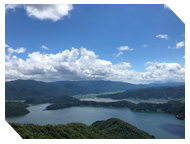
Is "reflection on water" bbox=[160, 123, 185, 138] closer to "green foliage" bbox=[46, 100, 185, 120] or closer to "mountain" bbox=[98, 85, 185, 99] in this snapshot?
"green foliage" bbox=[46, 100, 185, 120]

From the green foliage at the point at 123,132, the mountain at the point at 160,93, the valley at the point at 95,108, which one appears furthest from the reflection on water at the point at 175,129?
the mountain at the point at 160,93

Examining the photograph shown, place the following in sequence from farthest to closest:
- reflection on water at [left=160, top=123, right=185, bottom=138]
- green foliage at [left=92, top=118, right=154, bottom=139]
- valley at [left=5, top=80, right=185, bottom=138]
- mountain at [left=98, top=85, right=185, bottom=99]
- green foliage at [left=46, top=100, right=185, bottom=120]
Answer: mountain at [left=98, top=85, right=185, bottom=99] < green foliage at [left=46, top=100, right=185, bottom=120] < valley at [left=5, top=80, right=185, bottom=138] < reflection on water at [left=160, top=123, right=185, bottom=138] < green foliage at [left=92, top=118, right=154, bottom=139]

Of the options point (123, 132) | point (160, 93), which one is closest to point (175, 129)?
point (123, 132)

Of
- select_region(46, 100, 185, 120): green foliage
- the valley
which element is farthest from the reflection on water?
select_region(46, 100, 185, 120): green foliage

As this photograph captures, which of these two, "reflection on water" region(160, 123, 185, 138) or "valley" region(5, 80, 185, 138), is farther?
"valley" region(5, 80, 185, 138)

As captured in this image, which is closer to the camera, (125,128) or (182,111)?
(125,128)

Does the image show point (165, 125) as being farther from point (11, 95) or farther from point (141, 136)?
point (11, 95)

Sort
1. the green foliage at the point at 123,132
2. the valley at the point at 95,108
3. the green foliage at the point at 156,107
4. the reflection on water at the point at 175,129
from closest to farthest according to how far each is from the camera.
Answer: the green foliage at the point at 123,132
the reflection on water at the point at 175,129
the valley at the point at 95,108
the green foliage at the point at 156,107

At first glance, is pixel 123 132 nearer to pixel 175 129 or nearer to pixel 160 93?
pixel 175 129

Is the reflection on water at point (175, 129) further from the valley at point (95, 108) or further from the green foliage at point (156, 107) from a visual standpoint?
the green foliage at point (156, 107)
